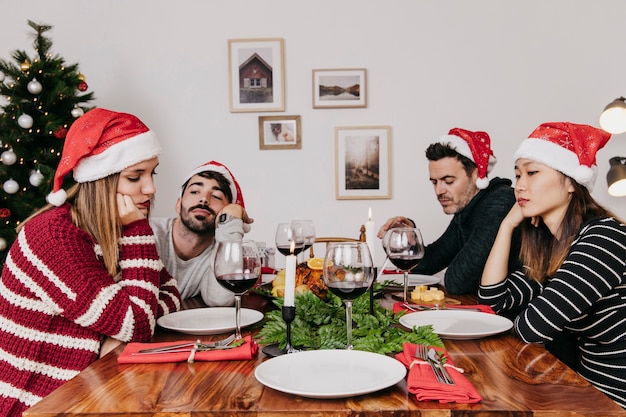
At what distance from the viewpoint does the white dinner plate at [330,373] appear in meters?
1.02

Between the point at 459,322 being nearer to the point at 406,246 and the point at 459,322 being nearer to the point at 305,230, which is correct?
the point at 406,246

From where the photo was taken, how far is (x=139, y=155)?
5.84ft

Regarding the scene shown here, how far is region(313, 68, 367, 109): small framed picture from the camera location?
13.4ft

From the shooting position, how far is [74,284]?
1.47 metres

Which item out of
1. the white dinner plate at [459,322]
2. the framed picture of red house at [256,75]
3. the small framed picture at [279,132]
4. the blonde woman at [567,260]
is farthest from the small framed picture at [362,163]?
the white dinner plate at [459,322]

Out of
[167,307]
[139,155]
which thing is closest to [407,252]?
[167,307]

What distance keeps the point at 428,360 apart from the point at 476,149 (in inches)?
76.9

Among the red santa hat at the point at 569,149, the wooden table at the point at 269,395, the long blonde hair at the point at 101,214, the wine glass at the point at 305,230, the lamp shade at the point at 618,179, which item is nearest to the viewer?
the wooden table at the point at 269,395

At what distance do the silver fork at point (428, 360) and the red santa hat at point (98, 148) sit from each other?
39.7 inches

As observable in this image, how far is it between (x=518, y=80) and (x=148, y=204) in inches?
119

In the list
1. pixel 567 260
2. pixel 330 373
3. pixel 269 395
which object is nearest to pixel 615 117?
pixel 567 260

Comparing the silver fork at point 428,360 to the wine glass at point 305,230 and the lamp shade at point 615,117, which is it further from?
the lamp shade at point 615,117

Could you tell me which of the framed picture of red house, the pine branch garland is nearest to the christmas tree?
the framed picture of red house

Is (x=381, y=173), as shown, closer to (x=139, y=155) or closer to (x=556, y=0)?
(x=556, y=0)
